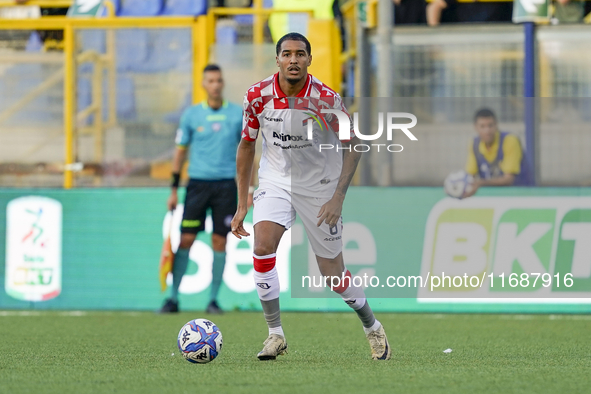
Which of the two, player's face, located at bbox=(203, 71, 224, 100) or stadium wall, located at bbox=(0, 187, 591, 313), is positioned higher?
player's face, located at bbox=(203, 71, 224, 100)

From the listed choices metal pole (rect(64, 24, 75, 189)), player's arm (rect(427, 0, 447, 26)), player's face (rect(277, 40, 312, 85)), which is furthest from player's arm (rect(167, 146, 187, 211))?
player's face (rect(277, 40, 312, 85))

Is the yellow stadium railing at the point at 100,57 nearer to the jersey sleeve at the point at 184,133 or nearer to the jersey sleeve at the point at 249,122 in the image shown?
the jersey sleeve at the point at 184,133

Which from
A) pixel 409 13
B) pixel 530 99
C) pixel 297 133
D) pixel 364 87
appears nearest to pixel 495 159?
→ pixel 530 99

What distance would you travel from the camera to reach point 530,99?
10.6 m

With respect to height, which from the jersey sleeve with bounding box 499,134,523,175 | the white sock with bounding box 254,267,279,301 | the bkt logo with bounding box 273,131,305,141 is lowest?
the white sock with bounding box 254,267,279,301

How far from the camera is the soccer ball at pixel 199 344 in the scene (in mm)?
6051

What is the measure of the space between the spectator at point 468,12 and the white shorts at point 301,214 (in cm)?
610

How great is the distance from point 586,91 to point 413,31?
1.91 metres

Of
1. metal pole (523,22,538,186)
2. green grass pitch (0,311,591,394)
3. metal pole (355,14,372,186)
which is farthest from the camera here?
metal pole (355,14,372,186)

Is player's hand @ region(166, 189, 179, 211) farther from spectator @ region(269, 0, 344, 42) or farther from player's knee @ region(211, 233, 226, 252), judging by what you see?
spectator @ region(269, 0, 344, 42)

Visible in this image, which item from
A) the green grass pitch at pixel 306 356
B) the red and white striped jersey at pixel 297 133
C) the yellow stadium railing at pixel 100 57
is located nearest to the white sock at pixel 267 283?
the green grass pitch at pixel 306 356

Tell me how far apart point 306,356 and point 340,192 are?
1123 mm

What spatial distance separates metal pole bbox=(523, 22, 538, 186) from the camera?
1045 centimetres

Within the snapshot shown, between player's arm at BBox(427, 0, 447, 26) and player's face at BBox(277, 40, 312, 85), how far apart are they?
6136 mm
